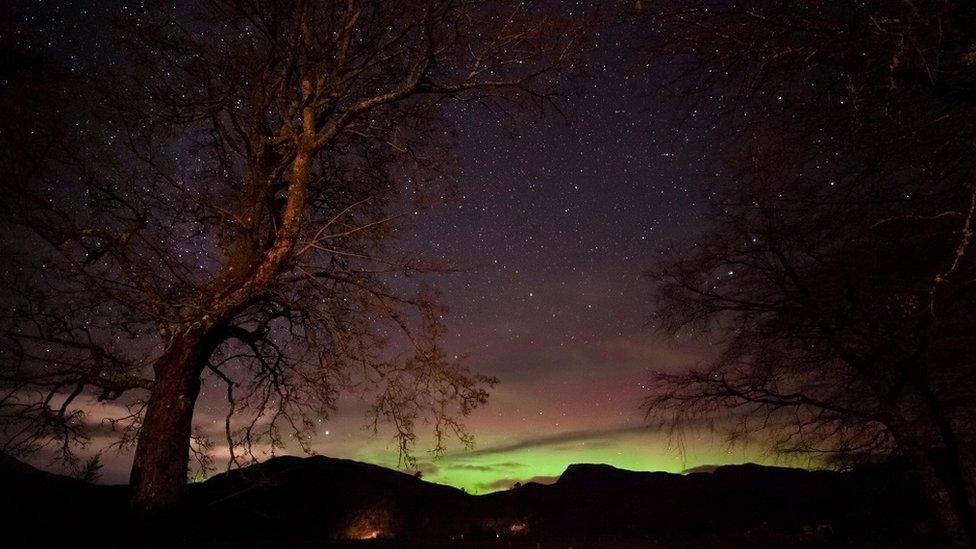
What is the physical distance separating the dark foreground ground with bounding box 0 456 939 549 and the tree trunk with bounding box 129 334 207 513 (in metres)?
0.33

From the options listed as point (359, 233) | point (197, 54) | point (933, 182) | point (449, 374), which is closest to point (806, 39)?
point (933, 182)

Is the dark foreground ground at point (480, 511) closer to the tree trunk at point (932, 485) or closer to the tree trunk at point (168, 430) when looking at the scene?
the tree trunk at point (168, 430)

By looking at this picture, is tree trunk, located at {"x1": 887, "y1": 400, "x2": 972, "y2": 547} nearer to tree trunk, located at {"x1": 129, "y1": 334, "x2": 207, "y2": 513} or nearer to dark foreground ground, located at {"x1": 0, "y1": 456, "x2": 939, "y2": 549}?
dark foreground ground, located at {"x1": 0, "y1": 456, "x2": 939, "y2": 549}

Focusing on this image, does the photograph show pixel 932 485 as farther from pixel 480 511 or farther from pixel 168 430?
pixel 480 511

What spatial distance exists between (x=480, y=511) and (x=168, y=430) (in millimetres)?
37411

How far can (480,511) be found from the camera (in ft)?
131

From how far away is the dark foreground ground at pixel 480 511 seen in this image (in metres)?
8.20

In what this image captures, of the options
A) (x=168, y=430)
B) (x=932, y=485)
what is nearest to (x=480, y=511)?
(x=932, y=485)

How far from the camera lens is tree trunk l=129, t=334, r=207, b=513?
626 cm

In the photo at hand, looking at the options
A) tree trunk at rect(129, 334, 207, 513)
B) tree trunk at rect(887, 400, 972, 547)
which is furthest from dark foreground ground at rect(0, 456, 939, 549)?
tree trunk at rect(887, 400, 972, 547)

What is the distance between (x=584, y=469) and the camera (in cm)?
6725

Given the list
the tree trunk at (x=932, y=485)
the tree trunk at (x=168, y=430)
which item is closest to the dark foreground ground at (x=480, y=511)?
the tree trunk at (x=168, y=430)

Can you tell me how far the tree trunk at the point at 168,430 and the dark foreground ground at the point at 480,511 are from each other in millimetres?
334

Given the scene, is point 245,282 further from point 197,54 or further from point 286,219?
point 197,54
